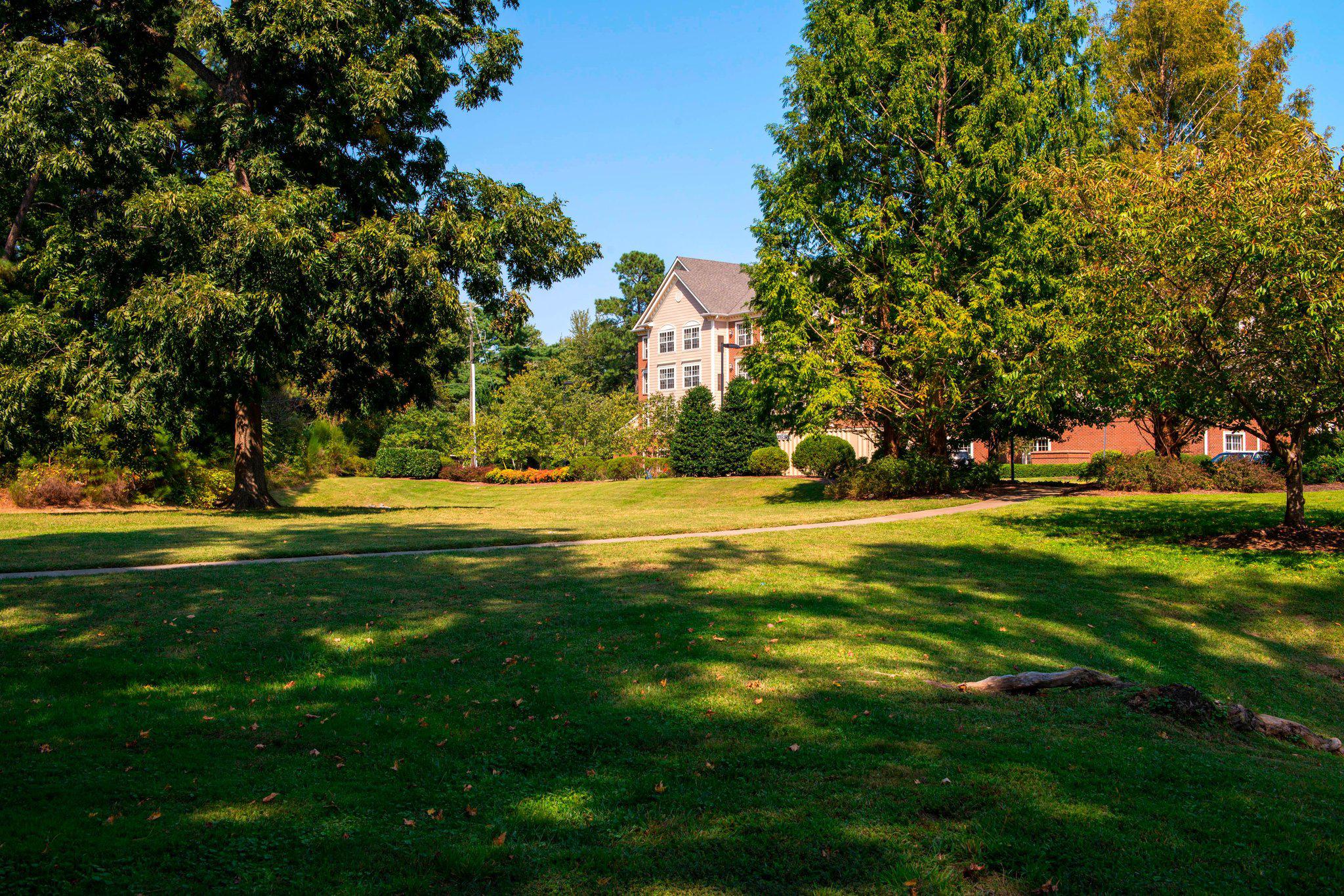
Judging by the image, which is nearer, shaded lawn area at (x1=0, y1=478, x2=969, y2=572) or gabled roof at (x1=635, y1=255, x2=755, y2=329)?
shaded lawn area at (x1=0, y1=478, x2=969, y2=572)

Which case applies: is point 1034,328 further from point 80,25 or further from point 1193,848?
point 80,25

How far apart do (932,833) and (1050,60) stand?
2360cm

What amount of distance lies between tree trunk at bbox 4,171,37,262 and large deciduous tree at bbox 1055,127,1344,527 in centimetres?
2238

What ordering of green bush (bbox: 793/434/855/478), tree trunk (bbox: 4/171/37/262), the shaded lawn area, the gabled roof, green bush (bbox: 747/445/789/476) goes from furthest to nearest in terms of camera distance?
the gabled roof
green bush (bbox: 747/445/789/476)
green bush (bbox: 793/434/855/478)
tree trunk (bbox: 4/171/37/262)
the shaded lawn area

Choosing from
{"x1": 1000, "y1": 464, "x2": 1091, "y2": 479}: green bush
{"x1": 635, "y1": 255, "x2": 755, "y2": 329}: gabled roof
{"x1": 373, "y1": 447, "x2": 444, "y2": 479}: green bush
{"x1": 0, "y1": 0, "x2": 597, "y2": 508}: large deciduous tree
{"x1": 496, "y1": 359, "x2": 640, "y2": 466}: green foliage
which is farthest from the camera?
{"x1": 635, "y1": 255, "x2": 755, "y2": 329}: gabled roof

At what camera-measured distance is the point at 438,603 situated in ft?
29.0

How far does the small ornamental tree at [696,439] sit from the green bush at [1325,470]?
20.2 meters

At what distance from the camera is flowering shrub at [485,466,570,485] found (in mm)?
38594

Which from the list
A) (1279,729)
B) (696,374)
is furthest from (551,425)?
(1279,729)

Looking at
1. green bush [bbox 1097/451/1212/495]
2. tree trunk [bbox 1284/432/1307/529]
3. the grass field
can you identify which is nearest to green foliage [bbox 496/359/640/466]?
green bush [bbox 1097/451/1212/495]

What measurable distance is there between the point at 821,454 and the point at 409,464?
21807 millimetres

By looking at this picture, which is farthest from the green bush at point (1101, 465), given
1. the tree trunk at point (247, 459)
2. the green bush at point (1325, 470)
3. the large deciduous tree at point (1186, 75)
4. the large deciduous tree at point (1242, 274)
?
the tree trunk at point (247, 459)

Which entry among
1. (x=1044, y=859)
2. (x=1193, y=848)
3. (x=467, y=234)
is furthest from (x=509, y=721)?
(x=467, y=234)

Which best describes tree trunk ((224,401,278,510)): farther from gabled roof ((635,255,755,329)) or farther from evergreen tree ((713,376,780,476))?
gabled roof ((635,255,755,329))
